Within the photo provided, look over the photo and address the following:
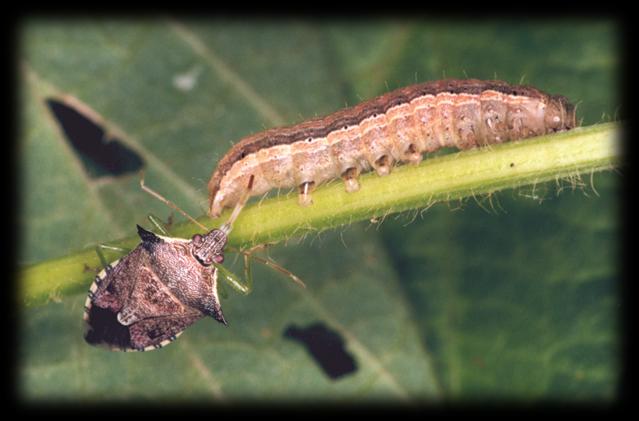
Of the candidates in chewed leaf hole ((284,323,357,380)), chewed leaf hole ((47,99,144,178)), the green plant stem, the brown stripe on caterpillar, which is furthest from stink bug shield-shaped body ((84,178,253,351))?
chewed leaf hole ((47,99,144,178))

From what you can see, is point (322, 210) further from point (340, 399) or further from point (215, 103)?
point (215, 103)

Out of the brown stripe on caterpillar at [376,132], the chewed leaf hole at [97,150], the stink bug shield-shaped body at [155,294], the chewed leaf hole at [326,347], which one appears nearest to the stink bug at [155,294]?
the stink bug shield-shaped body at [155,294]

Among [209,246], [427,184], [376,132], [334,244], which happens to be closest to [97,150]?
[334,244]

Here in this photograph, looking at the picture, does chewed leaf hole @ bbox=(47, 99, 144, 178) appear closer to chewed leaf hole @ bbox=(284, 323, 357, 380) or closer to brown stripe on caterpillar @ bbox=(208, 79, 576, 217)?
brown stripe on caterpillar @ bbox=(208, 79, 576, 217)

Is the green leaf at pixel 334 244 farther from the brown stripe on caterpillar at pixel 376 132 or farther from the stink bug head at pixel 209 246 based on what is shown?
the stink bug head at pixel 209 246

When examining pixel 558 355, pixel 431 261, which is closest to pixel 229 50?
pixel 431 261

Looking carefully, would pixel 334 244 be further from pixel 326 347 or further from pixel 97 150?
pixel 97 150
